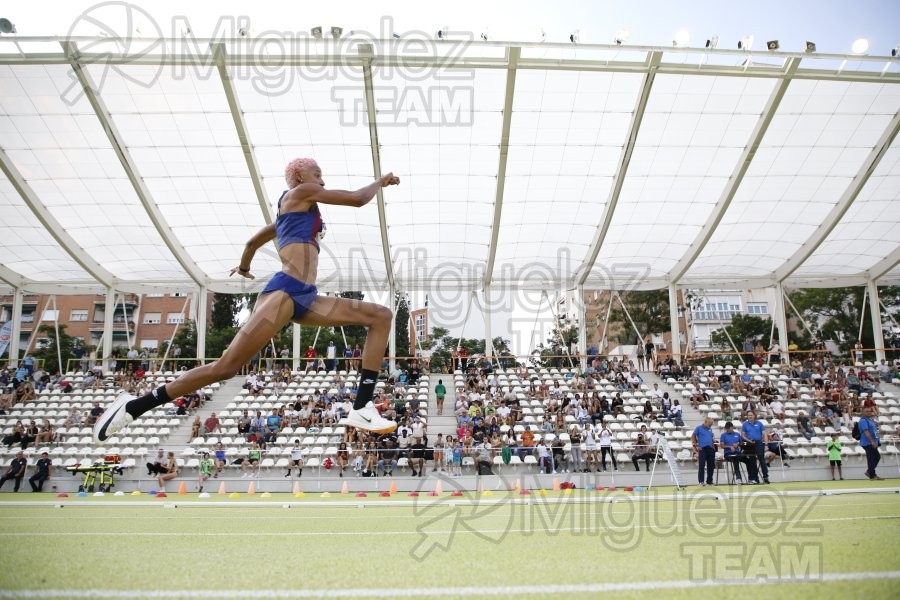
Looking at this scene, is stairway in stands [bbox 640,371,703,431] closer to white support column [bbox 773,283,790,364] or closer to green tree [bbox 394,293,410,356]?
white support column [bbox 773,283,790,364]

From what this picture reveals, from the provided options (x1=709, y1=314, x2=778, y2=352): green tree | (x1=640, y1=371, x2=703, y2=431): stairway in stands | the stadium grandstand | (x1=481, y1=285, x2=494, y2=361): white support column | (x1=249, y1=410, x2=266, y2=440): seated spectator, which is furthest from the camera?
(x1=709, y1=314, x2=778, y2=352): green tree

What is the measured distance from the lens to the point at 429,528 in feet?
18.6

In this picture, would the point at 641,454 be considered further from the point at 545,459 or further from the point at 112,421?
the point at 112,421

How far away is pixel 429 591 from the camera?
282cm

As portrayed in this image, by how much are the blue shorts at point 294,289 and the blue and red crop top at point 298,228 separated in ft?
0.88

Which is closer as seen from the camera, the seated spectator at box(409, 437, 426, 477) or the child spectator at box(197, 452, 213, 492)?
the child spectator at box(197, 452, 213, 492)

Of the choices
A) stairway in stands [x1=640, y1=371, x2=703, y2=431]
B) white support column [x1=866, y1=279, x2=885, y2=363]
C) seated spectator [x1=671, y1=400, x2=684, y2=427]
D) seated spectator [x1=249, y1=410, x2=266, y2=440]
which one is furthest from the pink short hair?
white support column [x1=866, y1=279, x2=885, y2=363]

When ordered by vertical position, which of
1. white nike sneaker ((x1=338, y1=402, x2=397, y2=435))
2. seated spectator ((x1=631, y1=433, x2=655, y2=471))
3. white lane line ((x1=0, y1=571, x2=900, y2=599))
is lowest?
seated spectator ((x1=631, y1=433, x2=655, y2=471))

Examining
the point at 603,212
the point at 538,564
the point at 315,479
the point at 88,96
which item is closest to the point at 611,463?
the point at 315,479

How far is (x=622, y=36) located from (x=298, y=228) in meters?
15.6

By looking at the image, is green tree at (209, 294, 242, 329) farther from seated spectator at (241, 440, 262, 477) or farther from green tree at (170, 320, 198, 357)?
seated spectator at (241, 440, 262, 477)

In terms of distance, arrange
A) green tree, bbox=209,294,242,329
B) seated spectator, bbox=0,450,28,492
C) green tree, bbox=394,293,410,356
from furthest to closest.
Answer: green tree, bbox=209,294,242,329, green tree, bbox=394,293,410,356, seated spectator, bbox=0,450,28,492

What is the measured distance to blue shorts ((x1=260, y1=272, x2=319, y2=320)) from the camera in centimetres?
455
